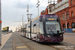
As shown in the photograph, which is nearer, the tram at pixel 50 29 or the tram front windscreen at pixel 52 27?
the tram at pixel 50 29

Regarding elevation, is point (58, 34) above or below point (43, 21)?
below

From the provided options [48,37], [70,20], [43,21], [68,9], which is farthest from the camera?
[68,9]

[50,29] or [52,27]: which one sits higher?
[52,27]

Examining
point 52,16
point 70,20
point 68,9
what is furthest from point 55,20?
point 68,9

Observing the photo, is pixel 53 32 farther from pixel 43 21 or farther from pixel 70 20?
pixel 70 20

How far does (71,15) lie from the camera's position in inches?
2406

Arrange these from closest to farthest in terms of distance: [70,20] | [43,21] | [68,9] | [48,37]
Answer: [48,37] < [43,21] < [70,20] < [68,9]

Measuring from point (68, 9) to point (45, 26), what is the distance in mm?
53655

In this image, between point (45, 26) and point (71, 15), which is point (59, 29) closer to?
point (45, 26)

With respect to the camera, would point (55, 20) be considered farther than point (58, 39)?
Yes

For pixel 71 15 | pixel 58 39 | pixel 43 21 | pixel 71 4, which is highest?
pixel 71 4

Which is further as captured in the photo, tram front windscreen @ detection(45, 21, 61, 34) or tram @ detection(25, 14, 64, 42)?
tram front windscreen @ detection(45, 21, 61, 34)

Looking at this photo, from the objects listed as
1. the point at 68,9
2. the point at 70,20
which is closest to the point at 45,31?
the point at 70,20

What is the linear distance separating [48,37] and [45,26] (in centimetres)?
124
